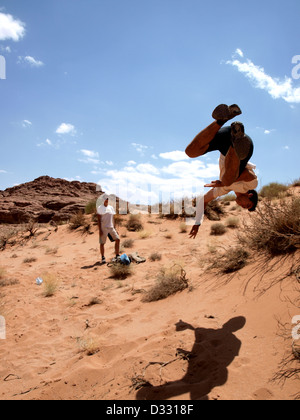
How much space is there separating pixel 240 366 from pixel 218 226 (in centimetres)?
915

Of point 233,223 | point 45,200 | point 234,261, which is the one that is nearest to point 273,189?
point 233,223

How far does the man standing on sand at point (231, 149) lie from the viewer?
2502mm

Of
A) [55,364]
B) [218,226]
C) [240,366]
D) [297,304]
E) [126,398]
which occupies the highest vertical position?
[218,226]

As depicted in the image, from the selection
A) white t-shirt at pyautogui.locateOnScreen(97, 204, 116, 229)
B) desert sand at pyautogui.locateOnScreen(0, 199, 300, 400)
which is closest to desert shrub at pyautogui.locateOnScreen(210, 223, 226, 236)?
white t-shirt at pyautogui.locateOnScreen(97, 204, 116, 229)

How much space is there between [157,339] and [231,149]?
275 centimetres

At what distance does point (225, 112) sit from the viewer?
2.49 meters

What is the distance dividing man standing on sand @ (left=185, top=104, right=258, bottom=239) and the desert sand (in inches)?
60.6

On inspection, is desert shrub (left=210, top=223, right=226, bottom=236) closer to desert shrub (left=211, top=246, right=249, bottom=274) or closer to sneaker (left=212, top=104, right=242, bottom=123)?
desert shrub (left=211, top=246, right=249, bottom=274)

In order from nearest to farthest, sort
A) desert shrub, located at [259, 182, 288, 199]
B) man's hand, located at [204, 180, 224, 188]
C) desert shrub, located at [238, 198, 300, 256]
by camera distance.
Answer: man's hand, located at [204, 180, 224, 188] → desert shrub, located at [238, 198, 300, 256] → desert shrub, located at [259, 182, 288, 199]

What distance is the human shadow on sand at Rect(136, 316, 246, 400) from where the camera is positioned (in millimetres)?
2611
